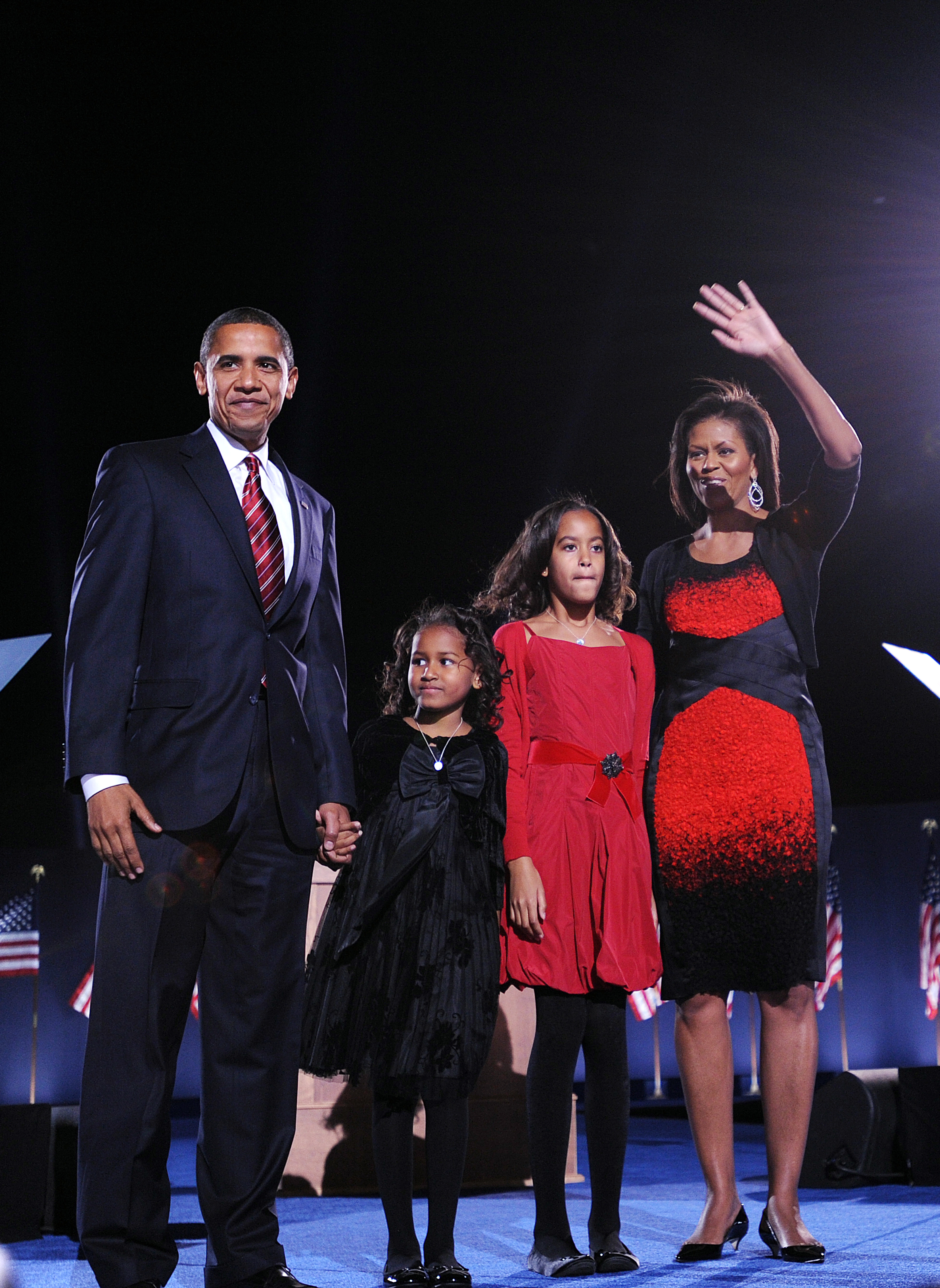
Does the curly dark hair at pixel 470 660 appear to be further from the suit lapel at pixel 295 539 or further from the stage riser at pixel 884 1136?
the stage riser at pixel 884 1136

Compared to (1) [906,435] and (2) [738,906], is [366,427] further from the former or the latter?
(2) [738,906]

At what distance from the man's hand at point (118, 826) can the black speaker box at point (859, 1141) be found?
8.74 feet

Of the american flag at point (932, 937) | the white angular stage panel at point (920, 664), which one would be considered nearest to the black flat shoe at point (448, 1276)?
the white angular stage panel at point (920, 664)

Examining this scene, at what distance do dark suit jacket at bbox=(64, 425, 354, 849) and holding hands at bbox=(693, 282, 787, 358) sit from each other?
1073mm

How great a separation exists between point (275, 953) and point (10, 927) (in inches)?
299

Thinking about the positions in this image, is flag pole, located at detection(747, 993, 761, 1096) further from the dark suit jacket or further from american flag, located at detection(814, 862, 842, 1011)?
the dark suit jacket

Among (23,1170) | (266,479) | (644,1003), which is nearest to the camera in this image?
(266,479)

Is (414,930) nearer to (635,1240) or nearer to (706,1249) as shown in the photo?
(706,1249)

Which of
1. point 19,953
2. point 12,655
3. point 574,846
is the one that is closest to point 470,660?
point 574,846

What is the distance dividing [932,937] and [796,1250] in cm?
642

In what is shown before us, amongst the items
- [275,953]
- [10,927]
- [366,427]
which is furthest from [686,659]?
[10,927]

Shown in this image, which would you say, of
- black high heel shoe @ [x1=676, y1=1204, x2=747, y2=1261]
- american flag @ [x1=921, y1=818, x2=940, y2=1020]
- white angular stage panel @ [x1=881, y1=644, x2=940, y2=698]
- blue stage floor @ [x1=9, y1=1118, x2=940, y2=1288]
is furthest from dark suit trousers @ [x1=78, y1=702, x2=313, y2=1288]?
american flag @ [x1=921, y1=818, x2=940, y2=1020]

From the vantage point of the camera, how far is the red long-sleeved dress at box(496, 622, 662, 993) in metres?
2.28

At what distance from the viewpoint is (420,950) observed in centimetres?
221
